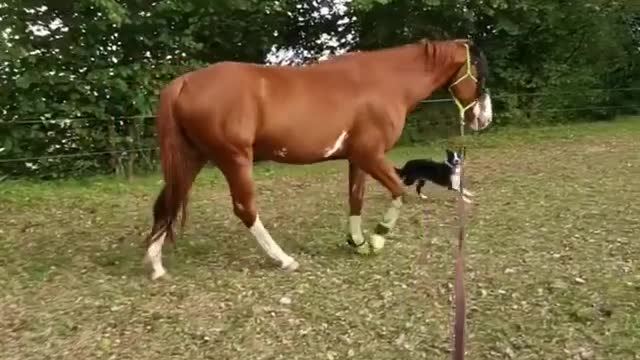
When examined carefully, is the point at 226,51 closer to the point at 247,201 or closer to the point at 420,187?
the point at 420,187

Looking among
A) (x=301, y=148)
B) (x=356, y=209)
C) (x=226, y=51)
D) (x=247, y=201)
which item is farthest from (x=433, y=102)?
(x=247, y=201)

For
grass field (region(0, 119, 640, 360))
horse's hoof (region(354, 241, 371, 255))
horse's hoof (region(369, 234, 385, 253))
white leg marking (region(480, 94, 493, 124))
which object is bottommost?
grass field (region(0, 119, 640, 360))

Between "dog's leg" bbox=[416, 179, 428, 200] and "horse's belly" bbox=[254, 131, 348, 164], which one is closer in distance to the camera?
"horse's belly" bbox=[254, 131, 348, 164]

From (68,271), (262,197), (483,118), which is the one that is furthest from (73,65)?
(483,118)

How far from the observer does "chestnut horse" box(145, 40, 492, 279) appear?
5.16 m

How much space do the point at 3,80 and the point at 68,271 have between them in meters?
5.39

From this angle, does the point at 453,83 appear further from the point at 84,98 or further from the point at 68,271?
the point at 84,98

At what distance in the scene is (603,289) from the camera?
4.68 metres

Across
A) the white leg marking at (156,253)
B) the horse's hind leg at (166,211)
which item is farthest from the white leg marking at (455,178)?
the white leg marking at (156,253)

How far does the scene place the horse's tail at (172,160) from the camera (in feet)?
17.0

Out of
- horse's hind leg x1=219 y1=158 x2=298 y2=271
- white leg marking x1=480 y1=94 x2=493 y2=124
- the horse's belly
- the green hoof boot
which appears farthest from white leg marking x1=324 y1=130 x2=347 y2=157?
white leg marking x1=480 y1=94 x2=493 y2=124

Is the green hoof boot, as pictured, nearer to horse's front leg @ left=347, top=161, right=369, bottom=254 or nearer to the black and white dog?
horse's front leg @ left=347, top=161, right=369, bottom=254

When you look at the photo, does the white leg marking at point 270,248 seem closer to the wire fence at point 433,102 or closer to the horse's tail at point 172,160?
the horse's tail at point 172,160

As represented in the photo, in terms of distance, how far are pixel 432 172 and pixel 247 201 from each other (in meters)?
2.29
